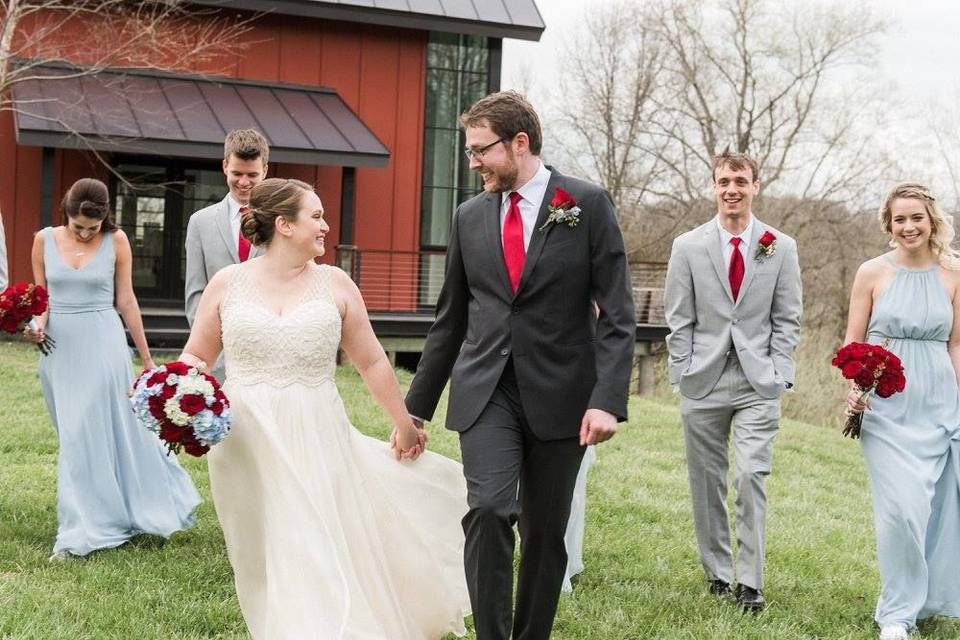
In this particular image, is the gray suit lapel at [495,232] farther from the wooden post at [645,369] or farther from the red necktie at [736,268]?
the wooden post at [645,369]

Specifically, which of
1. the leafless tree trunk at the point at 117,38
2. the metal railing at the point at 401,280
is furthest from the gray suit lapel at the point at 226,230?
the metal railing at the point at 401,280

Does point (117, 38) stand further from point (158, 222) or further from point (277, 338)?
point (277, 338)

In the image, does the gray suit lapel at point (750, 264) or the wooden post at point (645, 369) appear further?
the wooden post at point (645, 369)

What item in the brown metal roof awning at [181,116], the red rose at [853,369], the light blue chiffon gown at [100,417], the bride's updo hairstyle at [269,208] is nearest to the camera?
the bride's updo hairstyle at [269,208]

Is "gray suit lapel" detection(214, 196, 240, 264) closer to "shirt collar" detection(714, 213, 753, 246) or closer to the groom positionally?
the groom

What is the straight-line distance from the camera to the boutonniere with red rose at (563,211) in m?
4.93

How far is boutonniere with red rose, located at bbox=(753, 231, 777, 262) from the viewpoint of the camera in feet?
21.9

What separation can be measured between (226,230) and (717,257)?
288 centimetres

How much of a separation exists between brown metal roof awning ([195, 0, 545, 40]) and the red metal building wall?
0.54 meters

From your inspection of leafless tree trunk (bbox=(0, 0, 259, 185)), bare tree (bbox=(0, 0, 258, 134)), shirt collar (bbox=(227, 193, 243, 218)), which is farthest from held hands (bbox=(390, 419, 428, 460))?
bare tree (bbox=(0, 0, 258, 134))

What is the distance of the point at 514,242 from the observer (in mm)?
5020

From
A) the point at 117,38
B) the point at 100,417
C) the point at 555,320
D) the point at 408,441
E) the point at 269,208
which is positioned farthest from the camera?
the point at 117,38

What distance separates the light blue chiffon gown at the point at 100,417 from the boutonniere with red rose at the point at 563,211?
12.9 ft

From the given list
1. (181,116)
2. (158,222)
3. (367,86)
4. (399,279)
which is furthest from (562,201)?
(367,86)
